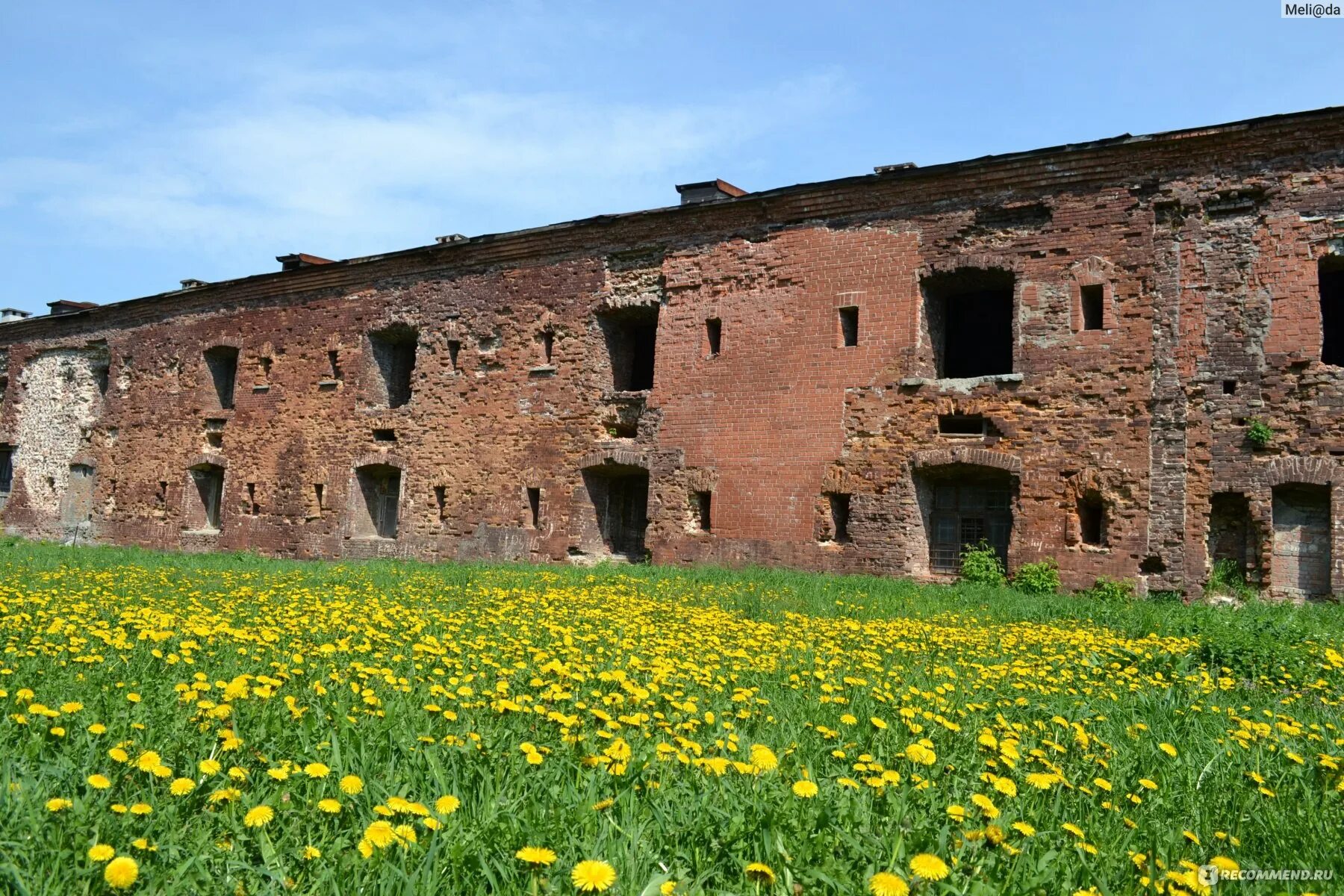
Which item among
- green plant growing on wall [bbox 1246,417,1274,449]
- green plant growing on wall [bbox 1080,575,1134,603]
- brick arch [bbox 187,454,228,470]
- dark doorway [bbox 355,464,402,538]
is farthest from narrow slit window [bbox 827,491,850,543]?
brick arch [bbox 187,454,228,470]

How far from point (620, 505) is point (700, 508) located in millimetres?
2052

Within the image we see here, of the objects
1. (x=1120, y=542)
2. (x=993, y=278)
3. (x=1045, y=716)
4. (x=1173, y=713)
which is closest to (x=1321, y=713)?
(x=1173, y=713)

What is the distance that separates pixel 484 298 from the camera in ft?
61.8

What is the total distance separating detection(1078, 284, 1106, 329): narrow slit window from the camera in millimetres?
13508

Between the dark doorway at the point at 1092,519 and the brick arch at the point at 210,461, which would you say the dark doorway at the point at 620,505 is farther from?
the brick arch at the point at 210,461

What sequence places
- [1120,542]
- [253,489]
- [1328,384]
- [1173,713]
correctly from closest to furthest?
[1173,713], [1328,384], [1120,542], [253,489]

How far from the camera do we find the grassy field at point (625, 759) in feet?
9.10

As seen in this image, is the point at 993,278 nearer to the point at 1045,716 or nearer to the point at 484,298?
the point at 484,298

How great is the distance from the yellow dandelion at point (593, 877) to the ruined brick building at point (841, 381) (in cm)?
1182

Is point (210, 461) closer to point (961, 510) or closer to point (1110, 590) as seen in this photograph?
point (961, 510)

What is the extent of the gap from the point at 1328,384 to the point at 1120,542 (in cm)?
297

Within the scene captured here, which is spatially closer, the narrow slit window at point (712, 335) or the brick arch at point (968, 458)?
the brick arch at point (968, 458)

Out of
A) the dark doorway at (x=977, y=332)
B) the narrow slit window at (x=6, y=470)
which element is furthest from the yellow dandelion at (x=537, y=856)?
the narrow slit window at (x=6, y=470)

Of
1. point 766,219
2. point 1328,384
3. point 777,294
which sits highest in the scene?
point 766,219
